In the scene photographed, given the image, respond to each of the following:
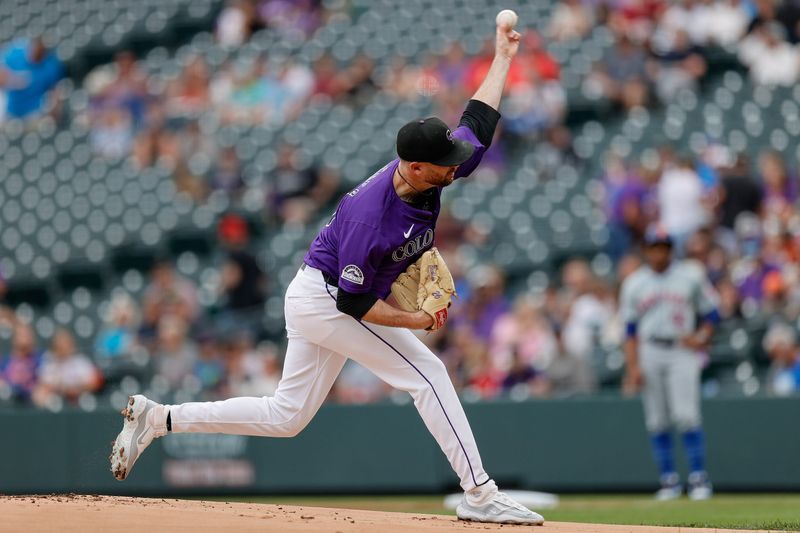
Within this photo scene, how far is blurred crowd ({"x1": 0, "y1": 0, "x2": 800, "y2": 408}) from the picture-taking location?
11.3 metres

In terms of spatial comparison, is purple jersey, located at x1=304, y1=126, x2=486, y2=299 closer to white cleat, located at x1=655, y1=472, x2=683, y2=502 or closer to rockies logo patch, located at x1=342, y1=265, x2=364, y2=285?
rockies logo patch, located at x1=342, y1=265, x2=364, y2=285

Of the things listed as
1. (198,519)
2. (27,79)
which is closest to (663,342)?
(198,519)

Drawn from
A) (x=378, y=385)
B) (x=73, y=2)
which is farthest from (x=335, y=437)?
(x=73, y=2)

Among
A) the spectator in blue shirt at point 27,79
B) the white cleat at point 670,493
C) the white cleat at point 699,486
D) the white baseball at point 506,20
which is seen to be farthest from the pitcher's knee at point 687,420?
the spectator in blue shirt at point 27,79

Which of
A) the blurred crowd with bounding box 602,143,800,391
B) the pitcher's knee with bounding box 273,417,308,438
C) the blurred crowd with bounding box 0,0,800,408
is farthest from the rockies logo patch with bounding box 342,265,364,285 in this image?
the blurred crowd with bounding box 602,143,800,391

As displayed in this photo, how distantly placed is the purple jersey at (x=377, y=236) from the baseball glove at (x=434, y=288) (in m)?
0.08

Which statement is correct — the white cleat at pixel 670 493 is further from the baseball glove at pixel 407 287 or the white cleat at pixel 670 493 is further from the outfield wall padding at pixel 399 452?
the baseball glove at pixel 407 287

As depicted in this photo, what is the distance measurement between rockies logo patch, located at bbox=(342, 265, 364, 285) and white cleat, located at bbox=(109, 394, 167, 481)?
1228mm

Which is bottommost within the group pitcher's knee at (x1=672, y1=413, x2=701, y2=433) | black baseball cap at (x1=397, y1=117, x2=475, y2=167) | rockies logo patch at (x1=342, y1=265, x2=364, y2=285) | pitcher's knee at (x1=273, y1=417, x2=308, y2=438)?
pitcher's knee at (x1=672, y1=413, x2=701, y2=433)

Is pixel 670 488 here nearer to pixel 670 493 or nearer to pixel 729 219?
pixel 670 493

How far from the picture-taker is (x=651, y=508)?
884 centimetres

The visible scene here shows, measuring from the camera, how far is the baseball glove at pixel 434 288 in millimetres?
5559

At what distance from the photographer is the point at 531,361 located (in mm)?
11172

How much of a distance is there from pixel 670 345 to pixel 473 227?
3878 millimetres
